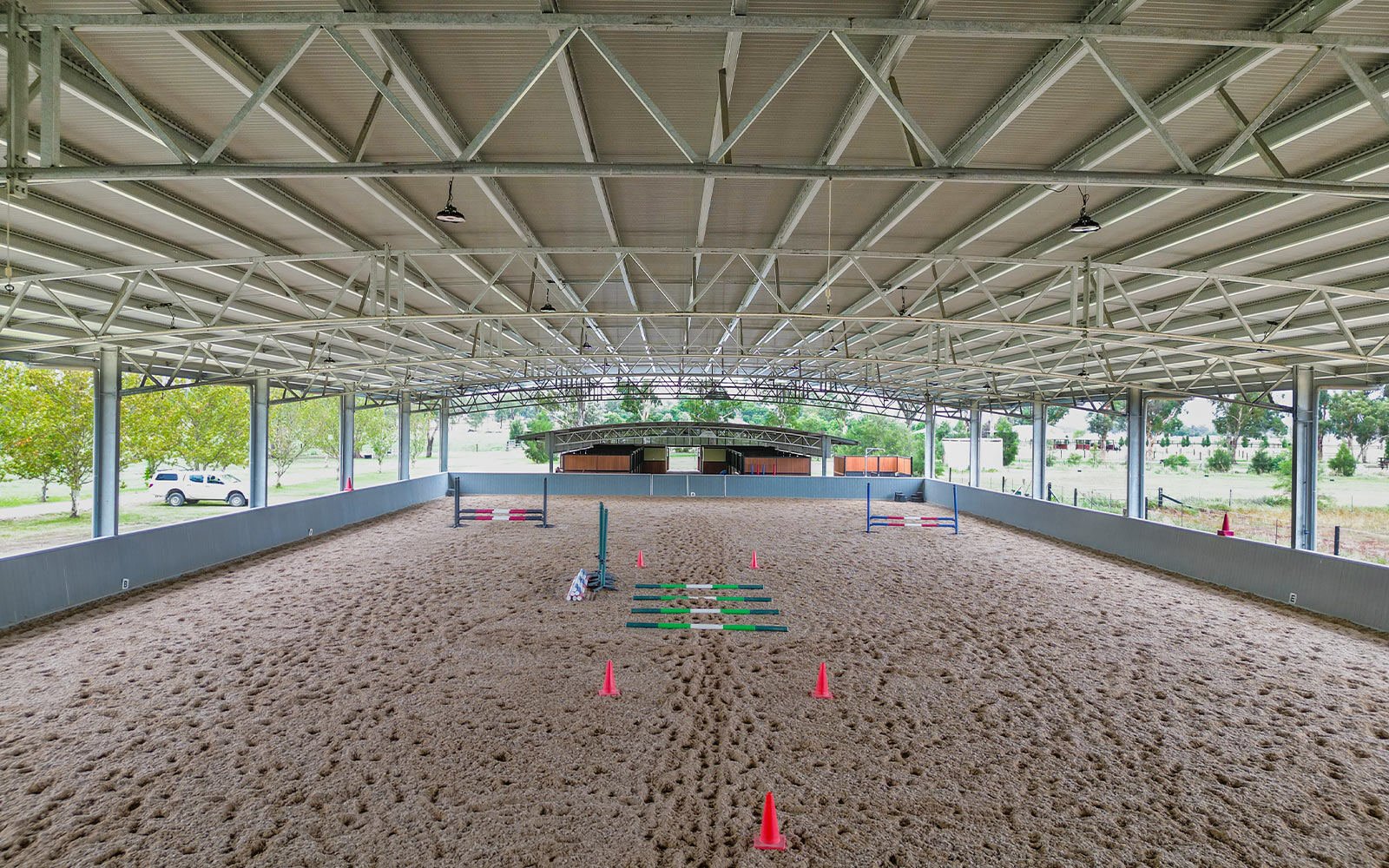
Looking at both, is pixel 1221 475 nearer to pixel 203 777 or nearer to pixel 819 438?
pixel 819 438

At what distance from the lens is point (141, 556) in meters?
10.5

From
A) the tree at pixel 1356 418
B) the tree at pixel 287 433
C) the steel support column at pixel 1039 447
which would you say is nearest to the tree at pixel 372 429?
the tree at pixel 287 433

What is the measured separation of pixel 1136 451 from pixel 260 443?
29.6 m

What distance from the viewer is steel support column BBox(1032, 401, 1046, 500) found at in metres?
23.7

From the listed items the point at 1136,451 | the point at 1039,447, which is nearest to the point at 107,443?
the point at 1136,451

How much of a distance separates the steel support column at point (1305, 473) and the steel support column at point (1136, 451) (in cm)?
470

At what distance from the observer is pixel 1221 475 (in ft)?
144

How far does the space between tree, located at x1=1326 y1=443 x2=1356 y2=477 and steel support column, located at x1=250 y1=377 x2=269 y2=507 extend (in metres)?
56.8

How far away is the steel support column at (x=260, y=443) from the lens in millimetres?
18000

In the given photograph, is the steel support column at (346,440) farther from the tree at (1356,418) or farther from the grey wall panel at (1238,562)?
the tree at (1356,418)

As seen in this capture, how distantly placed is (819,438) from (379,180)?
1048 inches

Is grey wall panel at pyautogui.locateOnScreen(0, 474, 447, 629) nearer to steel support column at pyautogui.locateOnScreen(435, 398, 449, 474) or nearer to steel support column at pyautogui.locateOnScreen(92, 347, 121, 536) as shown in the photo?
steel support column at pyautogui.locateOnScreen(92, 347, 121, 536)

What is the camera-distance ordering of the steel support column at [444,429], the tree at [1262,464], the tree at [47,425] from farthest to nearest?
1. the tree at [1262,464]
2. the steel support column at [444,429]
3. the tree at [47,425]

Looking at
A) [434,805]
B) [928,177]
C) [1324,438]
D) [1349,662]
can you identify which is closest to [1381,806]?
[1349,662]
